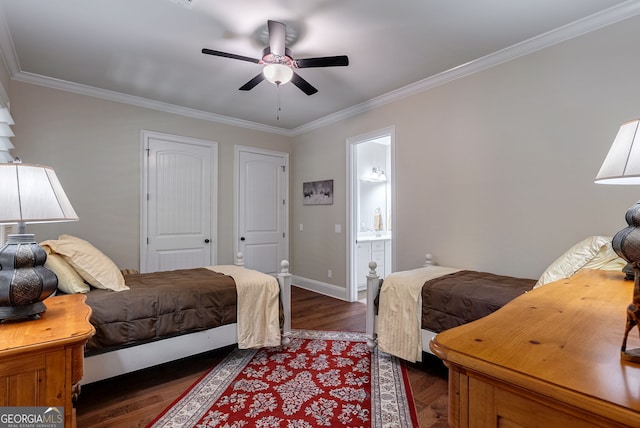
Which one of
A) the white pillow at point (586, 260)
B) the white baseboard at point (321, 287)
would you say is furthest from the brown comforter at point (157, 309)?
the white pillow at point (586, 260)

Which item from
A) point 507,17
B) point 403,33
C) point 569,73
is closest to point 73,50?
point 403,33

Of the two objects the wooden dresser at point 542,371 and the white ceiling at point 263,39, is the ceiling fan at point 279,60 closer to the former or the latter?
the white ceiling at point 263,39

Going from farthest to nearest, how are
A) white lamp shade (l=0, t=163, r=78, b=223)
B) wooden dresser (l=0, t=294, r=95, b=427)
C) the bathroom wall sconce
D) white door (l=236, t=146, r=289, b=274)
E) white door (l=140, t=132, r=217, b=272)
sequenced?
the bathroom wall sconce
white door (l=236, t=146, r=289, b=274)
white door (l=140, t=132, r=217, b=272)
white lamp shade (l=0, t=163, r=78, b=223)
wooden dresser (l=0, t=294, r=95, b=427)

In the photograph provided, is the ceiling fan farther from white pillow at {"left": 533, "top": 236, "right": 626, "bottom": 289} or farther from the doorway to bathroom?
white pillow at {"left": 533, "top": 236, "right": 626, "bottom": 289}

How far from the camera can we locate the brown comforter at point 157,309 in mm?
2037

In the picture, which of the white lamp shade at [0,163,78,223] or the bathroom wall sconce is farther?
the bathroom wall sconce

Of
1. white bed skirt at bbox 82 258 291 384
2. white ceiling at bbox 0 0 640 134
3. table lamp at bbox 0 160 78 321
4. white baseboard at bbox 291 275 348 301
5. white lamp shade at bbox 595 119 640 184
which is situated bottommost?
white baseboard at bbox 291 275 348 301

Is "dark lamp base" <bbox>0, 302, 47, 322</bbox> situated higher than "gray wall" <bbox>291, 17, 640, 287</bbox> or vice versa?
"gray wall" <bbox>291, 17, 640, 287</bbox>

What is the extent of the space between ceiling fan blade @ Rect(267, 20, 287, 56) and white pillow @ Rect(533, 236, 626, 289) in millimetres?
2482

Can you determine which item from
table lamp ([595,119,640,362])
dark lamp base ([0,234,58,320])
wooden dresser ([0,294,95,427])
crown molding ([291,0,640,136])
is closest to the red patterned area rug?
wooden dresser ([0,294,95,427])

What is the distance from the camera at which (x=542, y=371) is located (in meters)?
0.66

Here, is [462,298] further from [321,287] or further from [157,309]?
[321,287]

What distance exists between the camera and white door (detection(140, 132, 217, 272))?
411 cm

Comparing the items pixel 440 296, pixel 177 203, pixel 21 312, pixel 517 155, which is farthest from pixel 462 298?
pixel 177 203
